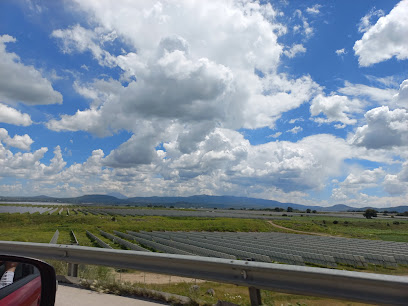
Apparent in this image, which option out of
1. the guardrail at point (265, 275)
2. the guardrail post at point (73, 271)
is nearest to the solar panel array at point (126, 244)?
the guardrail post at point (73, 271)

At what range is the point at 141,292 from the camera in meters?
5.54

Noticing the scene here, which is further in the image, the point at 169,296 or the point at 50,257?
the point at 50,257

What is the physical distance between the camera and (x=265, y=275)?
14.2 ft

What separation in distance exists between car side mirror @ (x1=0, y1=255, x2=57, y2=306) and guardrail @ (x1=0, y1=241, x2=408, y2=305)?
2.65 meters

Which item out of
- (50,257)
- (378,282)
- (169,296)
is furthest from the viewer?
(50,257)

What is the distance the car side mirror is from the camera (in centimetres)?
224

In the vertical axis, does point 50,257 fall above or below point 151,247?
above

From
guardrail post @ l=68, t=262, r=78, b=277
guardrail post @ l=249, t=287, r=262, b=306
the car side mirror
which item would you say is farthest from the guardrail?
the car side mirror

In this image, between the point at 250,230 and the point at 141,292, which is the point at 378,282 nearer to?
the point at 141,292

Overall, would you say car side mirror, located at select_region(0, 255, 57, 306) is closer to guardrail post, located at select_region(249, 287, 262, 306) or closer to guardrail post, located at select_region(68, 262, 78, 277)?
guardrail post, located at select_region(249, 287, 262, 306)

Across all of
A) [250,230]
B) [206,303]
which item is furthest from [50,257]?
[250,230]

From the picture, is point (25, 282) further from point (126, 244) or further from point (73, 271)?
point (126, 244)

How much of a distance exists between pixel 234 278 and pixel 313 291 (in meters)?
1.14

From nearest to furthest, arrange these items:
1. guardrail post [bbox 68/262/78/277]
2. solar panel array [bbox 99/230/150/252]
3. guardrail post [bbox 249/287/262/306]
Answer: guardrail post [bbox 249/287/262/306], guardrail post [bbox 68/262/78/277], solar panel array [bbox 99/230/150/252]
